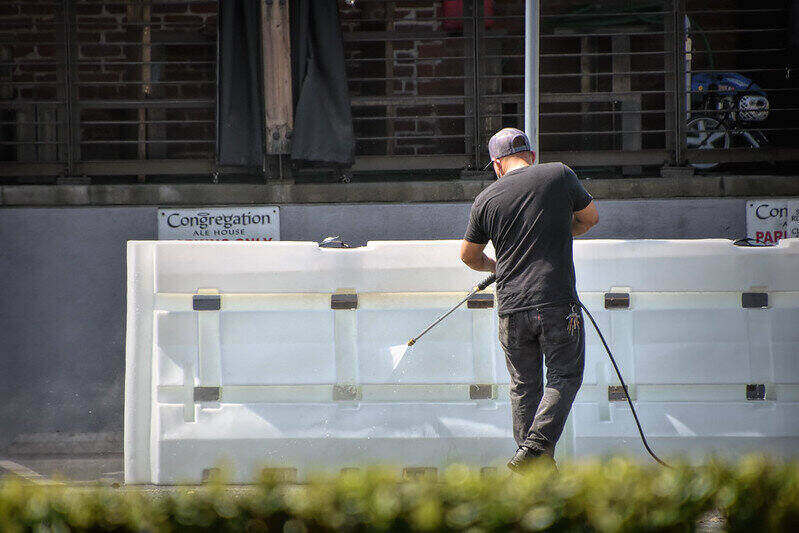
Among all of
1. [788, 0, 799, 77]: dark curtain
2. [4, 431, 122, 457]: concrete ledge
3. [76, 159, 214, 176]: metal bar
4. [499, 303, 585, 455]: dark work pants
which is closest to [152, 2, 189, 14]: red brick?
[76, 159, 214, 176]: metal bar

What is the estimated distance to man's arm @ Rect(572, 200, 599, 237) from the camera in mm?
5020

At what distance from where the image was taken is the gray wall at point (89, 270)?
309 inches

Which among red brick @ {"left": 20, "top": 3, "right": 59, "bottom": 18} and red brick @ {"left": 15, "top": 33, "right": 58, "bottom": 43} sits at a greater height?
red brick @ {"left": 20, "top": 3, "right": 59, "bottom": 18}

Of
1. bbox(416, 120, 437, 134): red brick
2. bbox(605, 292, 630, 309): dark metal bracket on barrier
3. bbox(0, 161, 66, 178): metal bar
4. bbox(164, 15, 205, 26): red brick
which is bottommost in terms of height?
bbox(605, 292, 630, 309): dark metal bracket on barrier

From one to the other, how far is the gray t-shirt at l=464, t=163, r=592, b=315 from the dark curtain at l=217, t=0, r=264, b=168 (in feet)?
11.9

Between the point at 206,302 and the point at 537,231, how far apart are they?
198 centimetres

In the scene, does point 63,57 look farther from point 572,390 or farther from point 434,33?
point 572,390

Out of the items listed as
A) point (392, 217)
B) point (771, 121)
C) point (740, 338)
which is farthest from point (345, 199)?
point (771, 121)

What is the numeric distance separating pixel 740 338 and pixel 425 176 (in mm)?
4290

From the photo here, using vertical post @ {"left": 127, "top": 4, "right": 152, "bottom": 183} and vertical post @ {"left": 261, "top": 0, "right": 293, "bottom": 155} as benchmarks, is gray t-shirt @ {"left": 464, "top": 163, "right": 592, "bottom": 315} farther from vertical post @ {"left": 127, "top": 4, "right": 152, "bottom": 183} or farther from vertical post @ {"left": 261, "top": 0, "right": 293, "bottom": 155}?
vertical post @ {"left": 127, "top": 4, "right": 152, "bottom": 183}

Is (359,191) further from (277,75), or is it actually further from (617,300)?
(617,300)

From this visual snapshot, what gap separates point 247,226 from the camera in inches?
318

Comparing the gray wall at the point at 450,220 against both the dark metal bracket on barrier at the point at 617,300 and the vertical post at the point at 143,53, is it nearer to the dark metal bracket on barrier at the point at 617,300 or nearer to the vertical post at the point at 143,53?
the vertical post at the point at 143,53

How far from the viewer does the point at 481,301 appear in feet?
18.2
